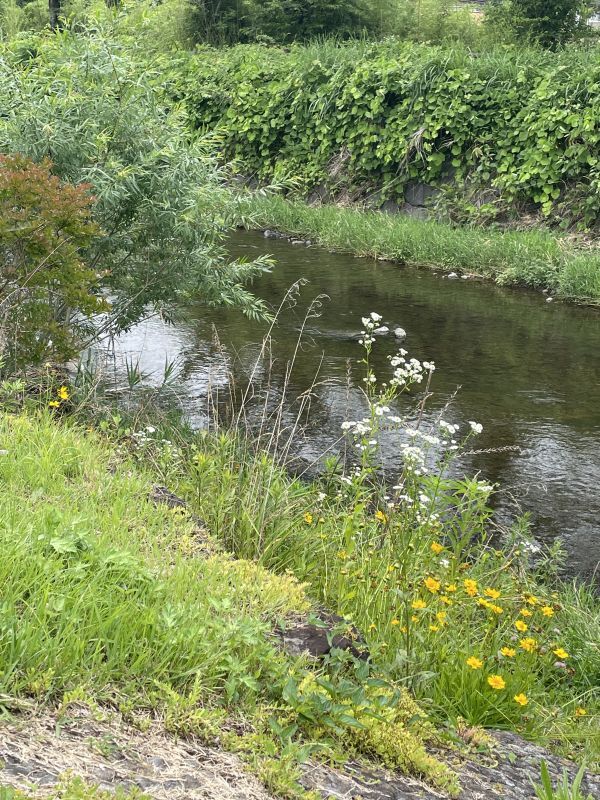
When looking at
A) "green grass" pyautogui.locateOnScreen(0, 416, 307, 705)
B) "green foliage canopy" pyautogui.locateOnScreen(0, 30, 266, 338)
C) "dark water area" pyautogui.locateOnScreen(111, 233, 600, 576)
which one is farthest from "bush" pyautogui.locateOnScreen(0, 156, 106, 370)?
"green grass" pyautogui.locateOnScreen(0, 416, 307, 705)

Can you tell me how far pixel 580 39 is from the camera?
20094mm

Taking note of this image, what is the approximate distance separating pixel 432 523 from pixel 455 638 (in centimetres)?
80

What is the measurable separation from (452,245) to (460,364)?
4.72m

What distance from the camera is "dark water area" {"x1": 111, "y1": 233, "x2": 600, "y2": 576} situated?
20.8 ft

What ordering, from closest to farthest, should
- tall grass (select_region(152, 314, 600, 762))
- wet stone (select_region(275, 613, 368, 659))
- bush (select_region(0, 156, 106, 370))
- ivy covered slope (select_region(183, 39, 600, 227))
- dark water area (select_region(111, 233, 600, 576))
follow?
wet stone (select_region(275, 613, 368, 659)) < tall grass (select_region(152, 314, 600, 762)) < bush (select_region(0, 156, 106, 370)) < dark water area (select_region(111, 233, 600, 576)) < ivy covered slope (select_region(183, 39, 600, 227))

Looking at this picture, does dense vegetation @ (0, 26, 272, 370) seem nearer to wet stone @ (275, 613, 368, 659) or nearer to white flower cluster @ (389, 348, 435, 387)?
white flower cluster @ (389, 348, 435, 387)

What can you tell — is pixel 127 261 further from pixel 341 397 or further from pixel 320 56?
pixel 320 56

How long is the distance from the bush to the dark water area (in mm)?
1253

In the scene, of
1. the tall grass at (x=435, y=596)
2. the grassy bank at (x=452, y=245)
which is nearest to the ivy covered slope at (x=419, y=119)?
the grassy bank at (x=452, y=245)

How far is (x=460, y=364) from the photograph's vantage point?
9000mm

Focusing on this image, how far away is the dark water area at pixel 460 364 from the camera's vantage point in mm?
6340

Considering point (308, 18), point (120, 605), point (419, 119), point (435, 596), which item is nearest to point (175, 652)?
point (120, 605)

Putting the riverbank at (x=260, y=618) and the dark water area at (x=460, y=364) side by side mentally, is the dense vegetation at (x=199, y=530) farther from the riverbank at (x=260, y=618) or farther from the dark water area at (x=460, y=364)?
the dark water area at (x=460, y=364)

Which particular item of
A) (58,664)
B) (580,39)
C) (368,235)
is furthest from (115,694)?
(580,39)
